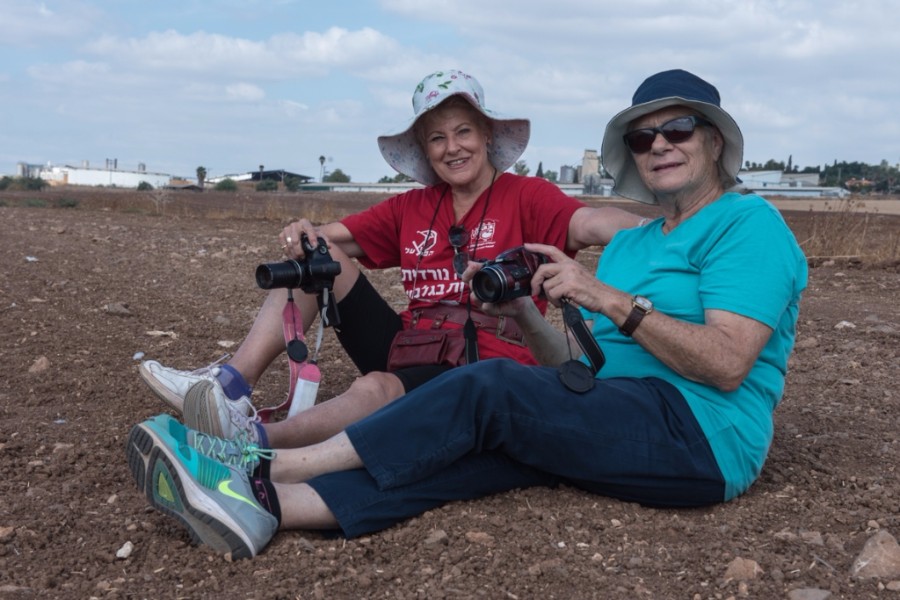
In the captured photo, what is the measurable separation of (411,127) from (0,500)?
196 centimetres

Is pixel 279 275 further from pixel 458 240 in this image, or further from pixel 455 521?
pixel 455 521

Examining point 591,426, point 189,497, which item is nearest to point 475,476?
point 591,426

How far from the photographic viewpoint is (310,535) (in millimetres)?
2660

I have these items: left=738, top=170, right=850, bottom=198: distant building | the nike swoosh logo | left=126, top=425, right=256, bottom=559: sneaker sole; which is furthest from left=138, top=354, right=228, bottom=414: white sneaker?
left=738, top=170, right=850, bottom=198: distant building

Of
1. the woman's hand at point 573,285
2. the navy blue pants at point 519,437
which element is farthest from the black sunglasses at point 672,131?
the navy blue pants at point 519,437

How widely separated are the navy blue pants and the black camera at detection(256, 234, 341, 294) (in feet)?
3.21

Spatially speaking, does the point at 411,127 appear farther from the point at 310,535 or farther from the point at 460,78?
the point at 310,535

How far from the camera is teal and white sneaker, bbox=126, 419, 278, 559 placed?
247 cm

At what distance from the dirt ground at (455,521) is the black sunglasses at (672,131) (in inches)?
41.2

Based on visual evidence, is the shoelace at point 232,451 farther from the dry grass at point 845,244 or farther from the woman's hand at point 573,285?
the dry grass at point 845,244

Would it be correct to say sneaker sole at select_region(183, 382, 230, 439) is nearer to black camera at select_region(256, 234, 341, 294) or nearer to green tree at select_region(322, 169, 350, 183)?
black camera at select_region(256, 234, 341, 294)

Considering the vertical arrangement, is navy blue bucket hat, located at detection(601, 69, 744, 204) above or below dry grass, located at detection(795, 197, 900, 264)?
above

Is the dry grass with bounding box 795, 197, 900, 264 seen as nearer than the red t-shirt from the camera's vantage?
No

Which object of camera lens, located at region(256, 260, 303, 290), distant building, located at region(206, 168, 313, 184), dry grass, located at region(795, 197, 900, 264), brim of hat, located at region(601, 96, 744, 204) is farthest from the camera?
distant building, located at region(206, 168, 313, 184)
